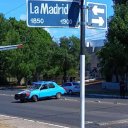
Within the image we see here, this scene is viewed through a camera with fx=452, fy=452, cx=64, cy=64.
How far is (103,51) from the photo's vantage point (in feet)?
152

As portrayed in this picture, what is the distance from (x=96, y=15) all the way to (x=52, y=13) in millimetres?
783

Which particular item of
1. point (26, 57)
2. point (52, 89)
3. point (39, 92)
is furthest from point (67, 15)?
point (26, 57)

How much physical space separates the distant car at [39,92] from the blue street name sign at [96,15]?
2720cm

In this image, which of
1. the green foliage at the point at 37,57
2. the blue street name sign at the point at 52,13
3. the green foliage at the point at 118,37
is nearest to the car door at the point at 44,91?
the green foliage at the point at 118,37

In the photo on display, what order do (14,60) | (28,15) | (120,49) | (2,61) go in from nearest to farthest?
(28,15) → (120,49) → (14,60) → (2,61)

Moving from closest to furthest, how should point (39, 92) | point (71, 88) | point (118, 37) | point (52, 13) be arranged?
point (52, 13) → point (39, 92) → point (118, 37) → point (71, 88)

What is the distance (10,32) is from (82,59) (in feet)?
246

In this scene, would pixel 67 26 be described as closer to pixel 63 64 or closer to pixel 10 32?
pixel 63 64

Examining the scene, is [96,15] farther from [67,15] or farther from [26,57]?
[26,57]

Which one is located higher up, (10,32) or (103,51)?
(10,32)

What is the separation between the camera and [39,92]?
116ft

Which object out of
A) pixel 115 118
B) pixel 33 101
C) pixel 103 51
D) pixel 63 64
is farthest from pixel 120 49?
pixel 63 64

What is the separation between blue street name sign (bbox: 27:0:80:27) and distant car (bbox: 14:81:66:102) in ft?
89.6

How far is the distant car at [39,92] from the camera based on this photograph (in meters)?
34.8
